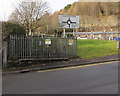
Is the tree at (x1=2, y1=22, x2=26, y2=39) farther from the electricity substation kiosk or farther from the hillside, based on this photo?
the hillside

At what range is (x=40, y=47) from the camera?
8.72 m

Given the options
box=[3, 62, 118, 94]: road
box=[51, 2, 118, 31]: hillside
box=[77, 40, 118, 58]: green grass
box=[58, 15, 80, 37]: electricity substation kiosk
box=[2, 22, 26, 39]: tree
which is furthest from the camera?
box=[51, 2, 118, 31]: hillside

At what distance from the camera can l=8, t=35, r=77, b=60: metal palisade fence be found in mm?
8211

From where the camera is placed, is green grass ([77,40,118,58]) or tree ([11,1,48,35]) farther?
tree ([11,1,48,35])

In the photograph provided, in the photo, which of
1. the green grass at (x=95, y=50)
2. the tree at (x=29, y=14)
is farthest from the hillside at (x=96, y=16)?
the green grass at (x=95, y=50)

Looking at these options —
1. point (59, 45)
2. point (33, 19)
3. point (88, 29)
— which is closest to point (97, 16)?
point (88, 29)

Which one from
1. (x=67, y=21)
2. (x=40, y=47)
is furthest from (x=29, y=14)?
(x=40, y=47)

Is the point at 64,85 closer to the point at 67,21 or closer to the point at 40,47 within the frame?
the point at 40,47

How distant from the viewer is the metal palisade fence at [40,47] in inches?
323

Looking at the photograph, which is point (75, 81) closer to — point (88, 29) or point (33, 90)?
point (33, 90)

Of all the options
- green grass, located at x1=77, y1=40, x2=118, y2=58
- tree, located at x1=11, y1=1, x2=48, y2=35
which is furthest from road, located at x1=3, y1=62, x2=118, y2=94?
tree, located at x1=11, y1=1, x2=48, y2=35

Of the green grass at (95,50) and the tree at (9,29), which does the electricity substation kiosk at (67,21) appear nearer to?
the green grass at (95,50)

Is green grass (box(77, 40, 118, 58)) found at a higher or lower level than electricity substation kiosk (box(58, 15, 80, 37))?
lower

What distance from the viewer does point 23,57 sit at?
827 cm
